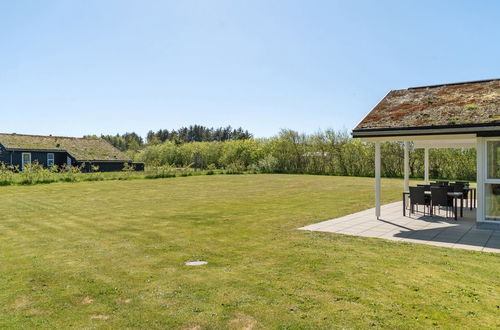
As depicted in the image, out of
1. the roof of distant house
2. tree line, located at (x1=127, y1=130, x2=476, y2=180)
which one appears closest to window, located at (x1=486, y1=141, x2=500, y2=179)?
tree line, located at (x1=127, y1=130, x2=476, y2=180)

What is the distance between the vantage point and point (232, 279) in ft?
14.9

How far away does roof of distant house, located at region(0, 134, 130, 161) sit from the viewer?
1254 inches

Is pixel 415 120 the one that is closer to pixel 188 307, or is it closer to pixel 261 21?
pixel 188 307

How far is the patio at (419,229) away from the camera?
21.4 ft

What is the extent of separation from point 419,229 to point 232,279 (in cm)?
517

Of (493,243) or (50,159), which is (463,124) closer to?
(493,243)

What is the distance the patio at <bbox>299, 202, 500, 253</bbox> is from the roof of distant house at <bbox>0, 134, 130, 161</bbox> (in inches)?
1232

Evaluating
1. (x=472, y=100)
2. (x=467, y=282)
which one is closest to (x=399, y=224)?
(x=472, y=100)

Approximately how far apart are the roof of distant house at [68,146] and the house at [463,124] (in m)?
31.7

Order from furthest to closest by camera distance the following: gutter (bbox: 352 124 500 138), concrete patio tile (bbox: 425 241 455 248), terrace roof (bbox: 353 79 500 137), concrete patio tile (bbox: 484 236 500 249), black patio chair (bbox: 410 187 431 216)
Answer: black patio chair (bbox: 410 187 431 216) < terrace roof (bbox: 353 79 500 137) < gutter (bbox: 352 124 500 138) < concrete patio tile (bbox: 425 241 455 248) < concrete patio tile (bbox: 484 236 500 249)

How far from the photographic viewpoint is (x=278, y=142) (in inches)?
1372

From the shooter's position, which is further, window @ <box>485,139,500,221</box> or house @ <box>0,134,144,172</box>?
house @ <box>0,134,144,172</box>

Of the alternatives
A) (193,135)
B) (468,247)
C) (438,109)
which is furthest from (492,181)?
(193,135)

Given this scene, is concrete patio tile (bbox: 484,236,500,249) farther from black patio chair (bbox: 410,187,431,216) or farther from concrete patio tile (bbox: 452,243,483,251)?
black patio chair (bbox: 410,187,431,216)
